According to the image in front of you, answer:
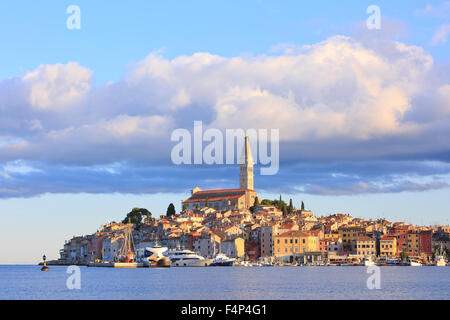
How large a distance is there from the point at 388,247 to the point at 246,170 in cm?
6456

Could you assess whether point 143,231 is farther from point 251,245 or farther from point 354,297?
point 354,297

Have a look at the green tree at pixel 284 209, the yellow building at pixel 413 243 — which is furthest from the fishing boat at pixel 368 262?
the green tree at pixel 284 209

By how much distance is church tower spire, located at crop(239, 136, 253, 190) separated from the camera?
183 m

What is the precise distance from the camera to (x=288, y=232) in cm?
12356

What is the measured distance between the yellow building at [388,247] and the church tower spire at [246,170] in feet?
206

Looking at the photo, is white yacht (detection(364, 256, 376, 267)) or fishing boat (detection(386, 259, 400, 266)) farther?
fishing boat (detection(386, 259, 400, 266))

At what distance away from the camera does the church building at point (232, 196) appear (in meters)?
166

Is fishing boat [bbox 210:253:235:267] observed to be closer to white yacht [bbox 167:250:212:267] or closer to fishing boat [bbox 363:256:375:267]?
white yacht [bbox 167:250:212:267]

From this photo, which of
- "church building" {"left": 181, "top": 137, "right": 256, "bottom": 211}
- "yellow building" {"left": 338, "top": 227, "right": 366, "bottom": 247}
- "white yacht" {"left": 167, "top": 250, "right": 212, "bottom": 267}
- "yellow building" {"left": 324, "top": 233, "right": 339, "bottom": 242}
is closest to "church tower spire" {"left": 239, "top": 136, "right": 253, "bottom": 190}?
"church building" {"left": 181, "top": 137, "right": 256, "bottom": 211}

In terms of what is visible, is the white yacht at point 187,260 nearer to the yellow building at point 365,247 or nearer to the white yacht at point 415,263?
the yellow building at point 365,247

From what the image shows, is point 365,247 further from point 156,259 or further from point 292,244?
point 156,259
